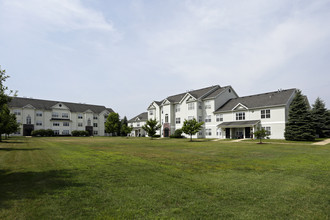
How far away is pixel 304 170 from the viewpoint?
9430 mm

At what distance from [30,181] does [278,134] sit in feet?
123

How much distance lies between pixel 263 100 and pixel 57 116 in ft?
206

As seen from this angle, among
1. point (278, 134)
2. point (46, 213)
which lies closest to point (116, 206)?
point (46, 213)

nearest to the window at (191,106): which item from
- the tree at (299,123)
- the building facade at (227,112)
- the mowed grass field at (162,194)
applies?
the building facade at (227,112)

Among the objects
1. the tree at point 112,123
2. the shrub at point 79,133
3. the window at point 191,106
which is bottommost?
the shrub at point 79,133

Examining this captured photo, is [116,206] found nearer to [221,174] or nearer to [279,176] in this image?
[221,174]

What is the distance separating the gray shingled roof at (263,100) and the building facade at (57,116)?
1897 inches

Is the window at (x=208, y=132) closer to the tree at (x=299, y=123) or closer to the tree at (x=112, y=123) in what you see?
the tree at (x=299, y=123)

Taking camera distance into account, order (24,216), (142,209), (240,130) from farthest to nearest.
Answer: (240,130), (142,209), (24,216)

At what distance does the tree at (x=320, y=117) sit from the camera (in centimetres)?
3862

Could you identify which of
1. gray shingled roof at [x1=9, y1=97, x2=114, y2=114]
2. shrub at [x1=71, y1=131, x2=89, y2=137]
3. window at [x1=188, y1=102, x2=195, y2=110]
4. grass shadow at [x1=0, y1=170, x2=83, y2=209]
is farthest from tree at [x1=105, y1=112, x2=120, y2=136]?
grass shadow at [x1=0, y1=170, x2=83, y2=209]

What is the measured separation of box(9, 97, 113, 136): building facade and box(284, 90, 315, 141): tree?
61957 mm

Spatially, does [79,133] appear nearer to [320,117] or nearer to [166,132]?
[166,132]

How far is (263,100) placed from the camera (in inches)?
1537
